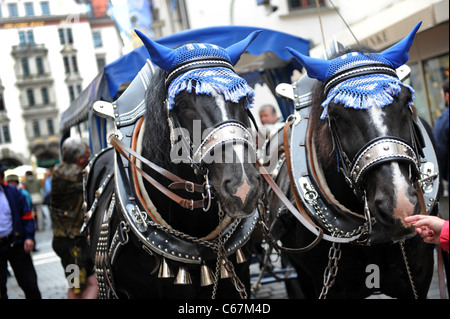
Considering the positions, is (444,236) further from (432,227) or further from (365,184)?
(365,184)

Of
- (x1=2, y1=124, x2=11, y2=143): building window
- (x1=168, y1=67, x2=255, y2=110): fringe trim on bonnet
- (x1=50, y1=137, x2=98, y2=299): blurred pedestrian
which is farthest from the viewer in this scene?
(x1=2, y1=124, x2=11, y2=143): building window

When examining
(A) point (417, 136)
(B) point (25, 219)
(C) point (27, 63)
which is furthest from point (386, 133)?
(C) point (27, 63)

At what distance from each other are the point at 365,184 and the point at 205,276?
97 cm

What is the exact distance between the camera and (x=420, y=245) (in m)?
3.05

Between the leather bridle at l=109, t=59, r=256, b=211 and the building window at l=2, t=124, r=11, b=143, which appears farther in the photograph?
the building window at l=2, t=124, r=11, b=143

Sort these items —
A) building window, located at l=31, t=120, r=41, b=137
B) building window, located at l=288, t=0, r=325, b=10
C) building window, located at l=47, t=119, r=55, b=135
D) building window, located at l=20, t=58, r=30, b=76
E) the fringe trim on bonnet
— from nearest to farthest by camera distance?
the fringe trim on bonnet
building window, located at l=288, t=0, r=325, b=10
building window, located at l=20, t=58, r=30, b=76
building window, located at l=31, t=120, r=41, b=137
building window, located at l=47, t=119, r=55, b=135

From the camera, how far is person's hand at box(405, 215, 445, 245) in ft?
7.01

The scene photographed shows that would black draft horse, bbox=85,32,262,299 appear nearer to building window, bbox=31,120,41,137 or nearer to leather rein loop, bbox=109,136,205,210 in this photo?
leather rein loop, bbox=109,136,205,210

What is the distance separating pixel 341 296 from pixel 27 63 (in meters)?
39.5

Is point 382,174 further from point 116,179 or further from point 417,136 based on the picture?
point 116,179

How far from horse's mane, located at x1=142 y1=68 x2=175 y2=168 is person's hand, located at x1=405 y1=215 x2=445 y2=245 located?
4.02 ft

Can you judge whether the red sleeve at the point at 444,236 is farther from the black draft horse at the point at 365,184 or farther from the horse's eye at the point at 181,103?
the horse's eye at the point at 181,103

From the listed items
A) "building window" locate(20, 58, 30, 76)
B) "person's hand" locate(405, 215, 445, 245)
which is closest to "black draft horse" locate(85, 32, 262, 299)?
"person's hand" locate(405, 215, 445, 245)

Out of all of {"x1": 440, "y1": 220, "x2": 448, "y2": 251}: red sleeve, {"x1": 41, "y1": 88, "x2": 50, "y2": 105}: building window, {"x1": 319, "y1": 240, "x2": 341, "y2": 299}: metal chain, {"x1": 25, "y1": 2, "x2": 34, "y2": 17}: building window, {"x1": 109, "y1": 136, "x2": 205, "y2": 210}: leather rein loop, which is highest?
{"x1": 41, "y1": 88, "x2": 50, "y2": 105}: building window
